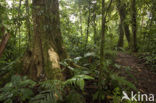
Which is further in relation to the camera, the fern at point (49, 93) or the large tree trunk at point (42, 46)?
the large tree trunk at point (42, 46)

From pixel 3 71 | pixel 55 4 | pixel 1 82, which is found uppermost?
pixel 55 4

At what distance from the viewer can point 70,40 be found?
200 inches

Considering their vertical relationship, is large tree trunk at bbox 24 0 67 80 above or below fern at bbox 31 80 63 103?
above

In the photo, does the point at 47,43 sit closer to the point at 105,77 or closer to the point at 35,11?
the point at 35,11

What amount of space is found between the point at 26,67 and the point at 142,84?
12.1 feet

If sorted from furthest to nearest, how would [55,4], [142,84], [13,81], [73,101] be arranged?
[142,84] < [55,4] < [73,101] < [13,81]

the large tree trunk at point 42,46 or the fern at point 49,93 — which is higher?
the large tree trunk at point 42,46

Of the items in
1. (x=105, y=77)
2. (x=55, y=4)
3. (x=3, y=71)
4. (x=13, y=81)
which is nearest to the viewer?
(x=13, y=81)

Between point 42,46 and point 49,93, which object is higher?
point 42,46

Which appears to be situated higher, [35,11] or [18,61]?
[35,11]

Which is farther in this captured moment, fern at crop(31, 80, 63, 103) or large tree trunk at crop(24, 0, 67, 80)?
large tree trunk at crop(24, 0, 67, 80)

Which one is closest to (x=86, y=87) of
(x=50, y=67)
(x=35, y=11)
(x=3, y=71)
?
(x=50, y=67)

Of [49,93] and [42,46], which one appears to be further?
[42,46]

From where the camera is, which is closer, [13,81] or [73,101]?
[13,81]
